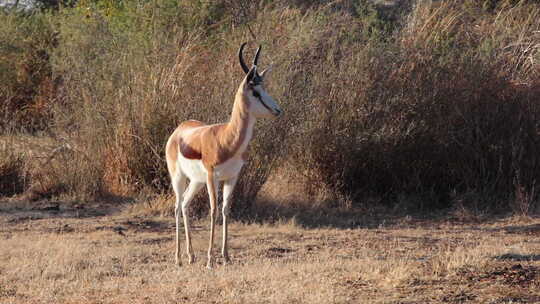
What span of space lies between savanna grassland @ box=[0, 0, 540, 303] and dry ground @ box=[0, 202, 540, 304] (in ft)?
0.29

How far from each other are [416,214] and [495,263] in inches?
168

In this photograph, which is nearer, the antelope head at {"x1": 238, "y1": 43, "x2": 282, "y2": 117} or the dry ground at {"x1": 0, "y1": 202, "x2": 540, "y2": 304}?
the dry ground at {"x1": 0, "y1": 202, "x2": 540, "y2": 304}

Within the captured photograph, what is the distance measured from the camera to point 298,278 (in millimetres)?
7480

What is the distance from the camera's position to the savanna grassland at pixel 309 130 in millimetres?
11250

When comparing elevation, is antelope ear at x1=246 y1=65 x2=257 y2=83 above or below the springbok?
above

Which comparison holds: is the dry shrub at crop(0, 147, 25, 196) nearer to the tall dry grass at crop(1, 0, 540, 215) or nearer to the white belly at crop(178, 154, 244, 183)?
the tall dry grass at crop(1, 0, 540, 215)

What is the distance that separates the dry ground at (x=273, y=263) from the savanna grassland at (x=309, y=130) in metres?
0.09

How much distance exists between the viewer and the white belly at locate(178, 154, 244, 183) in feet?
26.2

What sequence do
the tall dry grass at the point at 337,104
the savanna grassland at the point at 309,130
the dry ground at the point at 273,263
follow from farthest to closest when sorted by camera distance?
the tall dry grass at the point at 337,104 < the savanna grassland at the point at 309,130 < the dry ground at the point at 273,263

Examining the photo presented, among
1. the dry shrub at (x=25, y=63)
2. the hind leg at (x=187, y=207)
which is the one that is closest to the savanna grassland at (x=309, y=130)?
the hind leg at (x=187, y=207)

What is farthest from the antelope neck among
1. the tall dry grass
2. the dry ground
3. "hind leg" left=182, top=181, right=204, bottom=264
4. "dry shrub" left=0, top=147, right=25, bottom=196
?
"dry shrub" left=0, top=147, right=25, bottom=196

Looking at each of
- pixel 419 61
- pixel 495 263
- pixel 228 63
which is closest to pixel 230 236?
pixel 228 63

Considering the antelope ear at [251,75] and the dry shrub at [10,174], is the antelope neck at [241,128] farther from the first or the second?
the dry shrub at [10,174]

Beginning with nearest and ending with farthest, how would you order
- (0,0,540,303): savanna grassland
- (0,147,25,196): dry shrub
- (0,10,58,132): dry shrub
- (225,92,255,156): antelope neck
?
1. (225,92,255,156): antelope neck
2. (0,0,540,303): savanna grassland
3. (0,147,25,196): dry shrub
4. (0,10,58,132): dry shrub
